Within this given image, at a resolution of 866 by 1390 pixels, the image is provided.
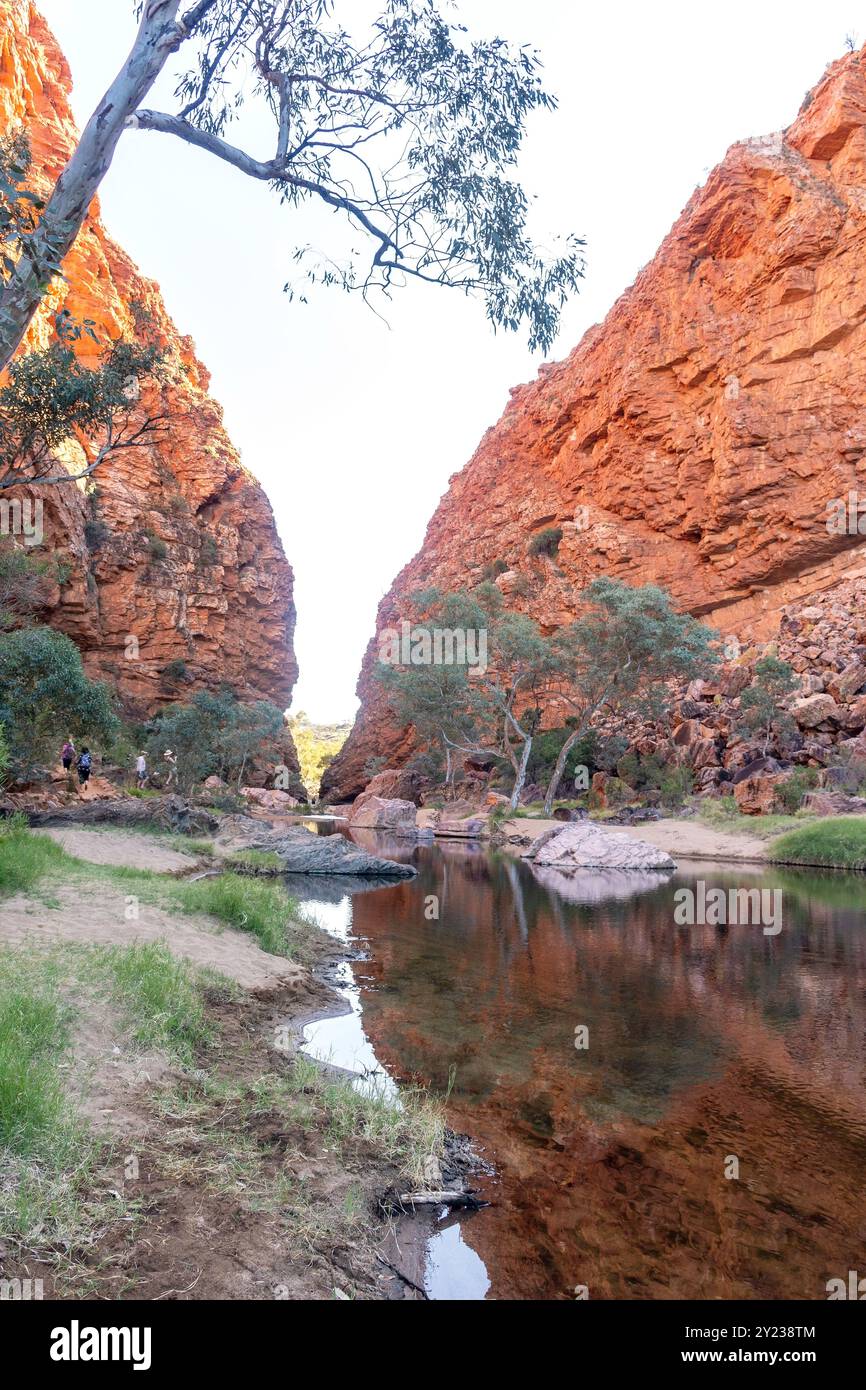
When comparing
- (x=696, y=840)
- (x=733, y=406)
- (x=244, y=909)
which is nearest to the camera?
(x=244, y=909)

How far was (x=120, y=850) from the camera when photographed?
518 inches

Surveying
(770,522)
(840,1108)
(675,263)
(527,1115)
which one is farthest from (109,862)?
(675,263)

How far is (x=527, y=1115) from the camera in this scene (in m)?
4.59

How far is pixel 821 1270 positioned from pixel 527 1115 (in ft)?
6.04

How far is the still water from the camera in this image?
3160 mm

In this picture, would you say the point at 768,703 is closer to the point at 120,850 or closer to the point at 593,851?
the point at 593,851

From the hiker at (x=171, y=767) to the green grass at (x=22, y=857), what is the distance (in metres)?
19.0

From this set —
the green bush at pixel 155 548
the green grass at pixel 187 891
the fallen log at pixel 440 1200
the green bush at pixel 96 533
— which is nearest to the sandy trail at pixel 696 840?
the green grass at pixel 187 891

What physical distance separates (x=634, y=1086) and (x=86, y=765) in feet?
70.5

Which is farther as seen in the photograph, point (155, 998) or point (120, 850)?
point (120, 850)

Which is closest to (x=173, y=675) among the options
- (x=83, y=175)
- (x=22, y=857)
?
(x=22, y=857)

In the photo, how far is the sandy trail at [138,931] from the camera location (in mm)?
6086

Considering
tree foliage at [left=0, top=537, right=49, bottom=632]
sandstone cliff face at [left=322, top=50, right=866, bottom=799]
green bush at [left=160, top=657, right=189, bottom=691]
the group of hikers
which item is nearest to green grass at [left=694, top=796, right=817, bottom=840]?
sandstone cliff face at [left=322, top=50, right=866, bottom=799]

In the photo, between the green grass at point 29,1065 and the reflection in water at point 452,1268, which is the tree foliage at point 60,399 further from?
the reflection in water at point 452,1268
